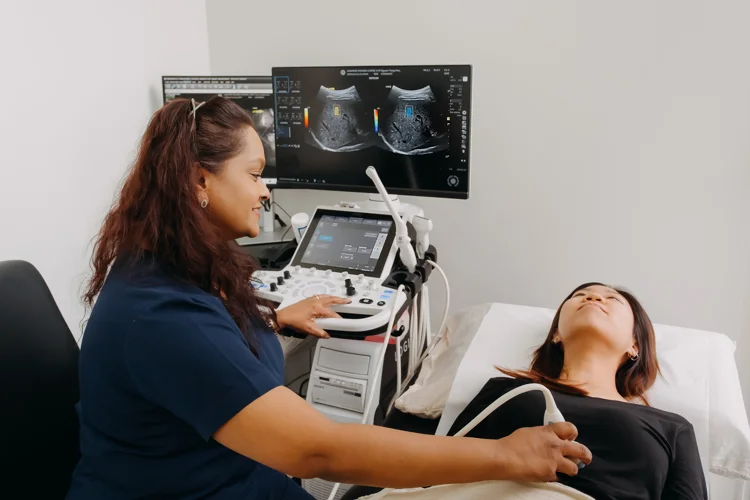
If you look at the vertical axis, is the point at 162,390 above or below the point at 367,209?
below

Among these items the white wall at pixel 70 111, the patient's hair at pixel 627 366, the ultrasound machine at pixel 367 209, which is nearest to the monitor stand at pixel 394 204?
the ultrasound machine at pixel 367 209

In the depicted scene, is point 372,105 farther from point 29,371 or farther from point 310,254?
point 29,371

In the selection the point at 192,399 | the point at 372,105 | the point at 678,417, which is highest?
the point at 372,105

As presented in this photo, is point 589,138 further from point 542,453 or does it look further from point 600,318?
point 542,453

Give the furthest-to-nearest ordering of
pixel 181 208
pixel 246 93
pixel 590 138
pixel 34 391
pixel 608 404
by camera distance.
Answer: pixel 246 93
pixel 590 138
pixel 608 404
pixel 34 391
pixel 181 208

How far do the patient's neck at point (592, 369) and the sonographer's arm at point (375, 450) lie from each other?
56cm

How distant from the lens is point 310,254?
1.80m

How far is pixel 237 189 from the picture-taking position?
1060mm

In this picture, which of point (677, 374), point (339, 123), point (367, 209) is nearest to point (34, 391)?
point (367, 209)

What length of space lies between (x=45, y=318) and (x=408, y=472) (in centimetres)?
80

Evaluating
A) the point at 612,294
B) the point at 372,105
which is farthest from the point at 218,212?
the point at 612,294

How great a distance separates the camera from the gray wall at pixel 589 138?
181 cm

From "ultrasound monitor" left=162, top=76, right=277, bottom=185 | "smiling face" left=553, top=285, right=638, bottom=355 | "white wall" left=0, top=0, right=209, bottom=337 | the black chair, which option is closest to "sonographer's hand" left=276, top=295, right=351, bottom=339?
the black chair

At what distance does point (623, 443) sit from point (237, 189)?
0.90 meters
